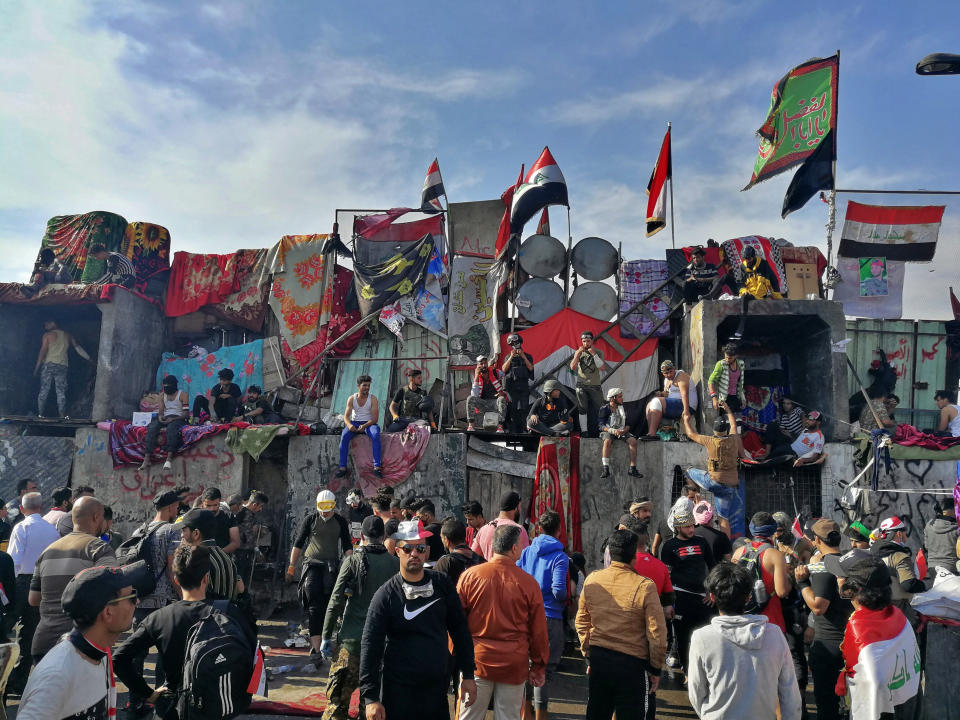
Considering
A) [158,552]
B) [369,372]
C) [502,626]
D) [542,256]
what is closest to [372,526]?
[502,626]

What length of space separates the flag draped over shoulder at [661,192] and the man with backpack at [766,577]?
965 centimetres

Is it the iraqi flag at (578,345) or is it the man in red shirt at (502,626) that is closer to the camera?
the man in red shirt at (502,626)

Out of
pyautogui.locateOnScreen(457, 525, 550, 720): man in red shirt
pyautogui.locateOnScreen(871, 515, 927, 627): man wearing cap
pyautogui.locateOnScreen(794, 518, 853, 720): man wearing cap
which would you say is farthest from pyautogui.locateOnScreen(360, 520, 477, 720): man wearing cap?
Result: pyautogui.locateOnScreen(871, 515, 927, 627): man wearing cap

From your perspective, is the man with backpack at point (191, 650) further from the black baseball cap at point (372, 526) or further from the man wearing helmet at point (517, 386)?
the man wearing helmet at point (517, 386)

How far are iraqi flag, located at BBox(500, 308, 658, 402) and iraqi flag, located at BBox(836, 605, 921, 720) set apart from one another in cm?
966

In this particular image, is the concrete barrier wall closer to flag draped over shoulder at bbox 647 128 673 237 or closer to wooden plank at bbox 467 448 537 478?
wooden plank at bbox 467 448 537 478

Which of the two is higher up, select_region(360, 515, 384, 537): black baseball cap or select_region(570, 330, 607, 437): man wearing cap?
select_region(570, 330, 607, 437): man wearing cap

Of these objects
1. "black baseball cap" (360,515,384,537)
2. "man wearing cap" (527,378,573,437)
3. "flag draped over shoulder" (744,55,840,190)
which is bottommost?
"black baseball cap" (360,515,384,537)

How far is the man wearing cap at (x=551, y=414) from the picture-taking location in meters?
11.8

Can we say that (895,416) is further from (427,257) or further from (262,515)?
(262,515)

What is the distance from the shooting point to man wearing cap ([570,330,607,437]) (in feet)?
40.6

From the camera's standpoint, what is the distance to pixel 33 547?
21.7ft

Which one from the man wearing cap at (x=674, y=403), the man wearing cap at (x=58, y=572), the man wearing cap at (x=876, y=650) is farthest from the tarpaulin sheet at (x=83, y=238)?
the man wearing cap at (x=876, y=650)

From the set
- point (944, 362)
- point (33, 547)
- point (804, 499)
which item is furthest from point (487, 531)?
point (944, 362)
